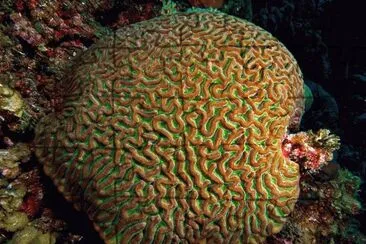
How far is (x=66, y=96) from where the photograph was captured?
124 inches

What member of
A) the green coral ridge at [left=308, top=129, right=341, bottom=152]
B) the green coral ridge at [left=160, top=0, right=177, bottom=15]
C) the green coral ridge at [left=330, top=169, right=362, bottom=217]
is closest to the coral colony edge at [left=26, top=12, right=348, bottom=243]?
the green coral ridge at [left=308, top=129, right=341, bottom=152]

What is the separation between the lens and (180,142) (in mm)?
2717

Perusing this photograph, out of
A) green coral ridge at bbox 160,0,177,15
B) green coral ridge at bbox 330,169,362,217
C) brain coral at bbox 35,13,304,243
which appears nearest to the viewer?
brain coral at bbox 35,13,304,243

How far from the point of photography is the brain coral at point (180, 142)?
8.57 feet

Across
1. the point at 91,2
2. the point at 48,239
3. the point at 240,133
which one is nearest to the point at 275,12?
the point at 91,2

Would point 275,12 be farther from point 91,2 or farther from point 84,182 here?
point 84,182

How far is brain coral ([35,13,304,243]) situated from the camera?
261cm

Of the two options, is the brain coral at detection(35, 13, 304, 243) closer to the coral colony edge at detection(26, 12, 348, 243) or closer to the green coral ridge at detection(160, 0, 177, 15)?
the coral colony edge at detection(26, 12, 348, 243)

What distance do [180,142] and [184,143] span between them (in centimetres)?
3

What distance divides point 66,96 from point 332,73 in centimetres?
653

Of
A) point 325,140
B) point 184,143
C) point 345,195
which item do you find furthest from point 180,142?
point 345,195

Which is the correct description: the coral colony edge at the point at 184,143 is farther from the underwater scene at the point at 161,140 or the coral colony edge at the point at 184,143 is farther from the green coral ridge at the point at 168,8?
the green coral ridge at the point at 168,8

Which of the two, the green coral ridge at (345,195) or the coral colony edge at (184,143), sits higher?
the coral colony edge at (184,143)

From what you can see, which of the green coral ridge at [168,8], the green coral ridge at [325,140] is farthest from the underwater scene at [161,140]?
the green coral ridge at [168,8]
